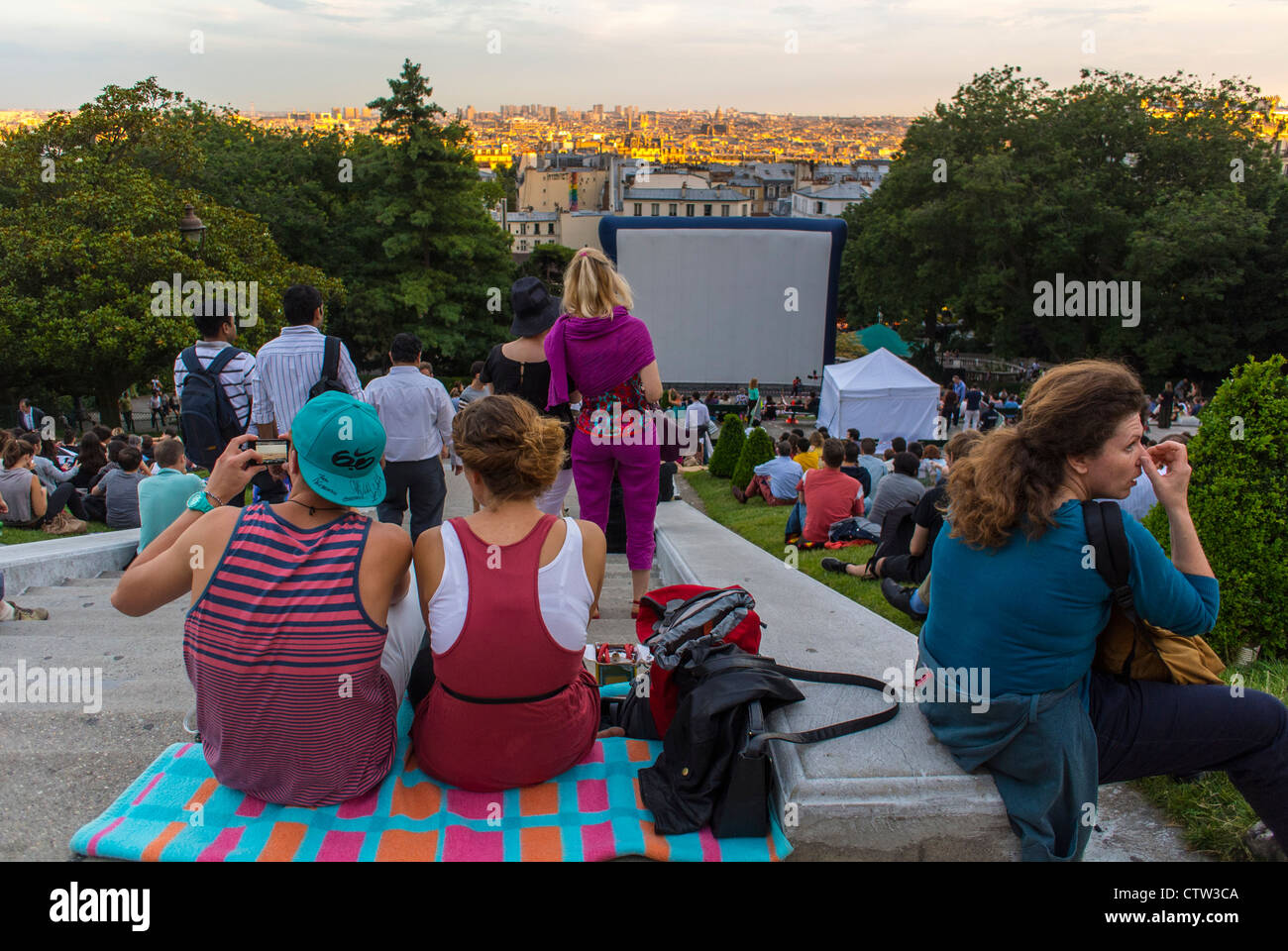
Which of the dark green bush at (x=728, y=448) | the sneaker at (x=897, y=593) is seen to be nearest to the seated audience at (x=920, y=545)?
the sneaker at (x=897, y=593)

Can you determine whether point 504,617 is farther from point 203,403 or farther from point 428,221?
point 428,221

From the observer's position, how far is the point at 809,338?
25.4 meters

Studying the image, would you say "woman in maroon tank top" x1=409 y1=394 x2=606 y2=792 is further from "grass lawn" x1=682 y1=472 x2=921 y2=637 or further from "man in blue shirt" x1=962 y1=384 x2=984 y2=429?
"man in blue shirt" x1=962 y1=384 x2=984 y2=429

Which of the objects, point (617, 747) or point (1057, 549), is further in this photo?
point (617, 747)

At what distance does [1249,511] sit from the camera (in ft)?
13.2

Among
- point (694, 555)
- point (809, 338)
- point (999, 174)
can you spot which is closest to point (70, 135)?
point (809, 338)

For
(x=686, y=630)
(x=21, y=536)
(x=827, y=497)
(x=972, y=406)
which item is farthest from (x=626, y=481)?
(x=972, y=406)

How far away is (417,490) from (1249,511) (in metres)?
4.12

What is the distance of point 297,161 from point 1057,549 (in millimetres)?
40055

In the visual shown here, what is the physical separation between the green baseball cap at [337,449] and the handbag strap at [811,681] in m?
1.15

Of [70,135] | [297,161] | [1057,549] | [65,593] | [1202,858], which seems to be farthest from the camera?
[297,161]

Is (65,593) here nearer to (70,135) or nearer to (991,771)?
(991,771)

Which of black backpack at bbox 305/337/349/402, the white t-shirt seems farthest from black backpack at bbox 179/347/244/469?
the white t-shirt

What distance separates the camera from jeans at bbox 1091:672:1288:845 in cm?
236
